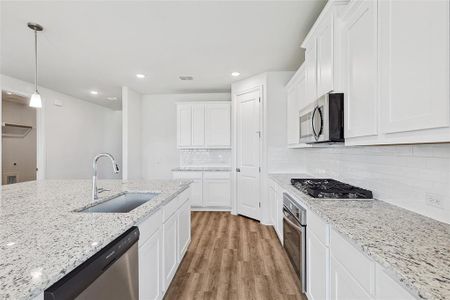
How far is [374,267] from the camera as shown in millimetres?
909

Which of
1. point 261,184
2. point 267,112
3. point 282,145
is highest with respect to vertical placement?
point 267,112

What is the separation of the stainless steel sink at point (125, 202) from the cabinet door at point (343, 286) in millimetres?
1577

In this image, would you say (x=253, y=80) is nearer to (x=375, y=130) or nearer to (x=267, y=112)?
(x=267, y=112)

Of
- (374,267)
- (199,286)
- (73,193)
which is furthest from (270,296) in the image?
(73,193)

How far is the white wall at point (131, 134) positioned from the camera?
4.92 meters

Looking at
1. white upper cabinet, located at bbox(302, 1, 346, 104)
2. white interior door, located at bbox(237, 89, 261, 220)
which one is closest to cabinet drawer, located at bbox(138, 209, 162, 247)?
white upper cabinet, located at bbox(302, 1, 346, 104)

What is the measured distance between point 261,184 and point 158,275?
256 centimetres

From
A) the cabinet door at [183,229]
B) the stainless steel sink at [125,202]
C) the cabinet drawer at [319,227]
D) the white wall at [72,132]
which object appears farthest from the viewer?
the white wall at [72,132]

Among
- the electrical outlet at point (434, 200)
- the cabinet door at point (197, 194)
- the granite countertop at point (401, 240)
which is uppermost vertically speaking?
the electrical outlet at point (434, 200)

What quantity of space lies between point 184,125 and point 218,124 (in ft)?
2.46

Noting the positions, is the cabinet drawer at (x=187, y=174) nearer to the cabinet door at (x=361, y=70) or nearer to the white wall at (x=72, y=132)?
the white wall at (x=72, y=132)

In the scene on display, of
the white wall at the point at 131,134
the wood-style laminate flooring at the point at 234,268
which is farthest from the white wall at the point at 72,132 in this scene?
the wood-style laminate flooring at the point at 234,268

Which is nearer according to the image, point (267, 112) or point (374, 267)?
point (374, 267)

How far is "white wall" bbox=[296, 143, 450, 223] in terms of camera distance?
1202mm
